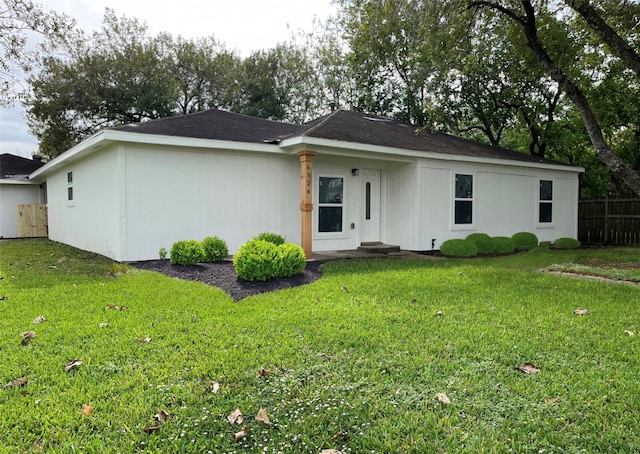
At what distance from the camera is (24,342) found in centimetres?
367

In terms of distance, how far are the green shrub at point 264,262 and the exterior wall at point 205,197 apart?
8.90 ft

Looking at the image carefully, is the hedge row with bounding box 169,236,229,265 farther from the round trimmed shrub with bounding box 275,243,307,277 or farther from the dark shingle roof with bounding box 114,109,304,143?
the dark shingle roof with bounding box 114,109,304,143

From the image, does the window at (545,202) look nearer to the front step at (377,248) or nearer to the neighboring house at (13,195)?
the front step at (377,248)

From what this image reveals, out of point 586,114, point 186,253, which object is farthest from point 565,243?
point 186,253

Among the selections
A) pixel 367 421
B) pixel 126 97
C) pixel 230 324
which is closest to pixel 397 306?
pixel 230 324

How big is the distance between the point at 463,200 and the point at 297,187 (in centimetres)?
459

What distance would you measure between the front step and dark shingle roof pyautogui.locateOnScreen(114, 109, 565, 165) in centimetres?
252

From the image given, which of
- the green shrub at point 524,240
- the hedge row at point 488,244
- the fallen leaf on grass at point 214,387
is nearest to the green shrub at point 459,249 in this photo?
the hedge row at point 488,244

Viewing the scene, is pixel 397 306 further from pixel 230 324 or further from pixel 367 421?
pixel 367 421

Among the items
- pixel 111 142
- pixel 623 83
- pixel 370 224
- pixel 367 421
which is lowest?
pixel 367 421

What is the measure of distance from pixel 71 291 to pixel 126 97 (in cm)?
1870

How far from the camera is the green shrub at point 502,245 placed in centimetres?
1097

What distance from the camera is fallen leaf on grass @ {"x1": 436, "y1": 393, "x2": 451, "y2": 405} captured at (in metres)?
2.64

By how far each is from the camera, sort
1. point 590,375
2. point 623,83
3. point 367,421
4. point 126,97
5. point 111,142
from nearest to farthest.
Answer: point 367,421
point 590,375
point 111,142
point 623,83
point 126,97
